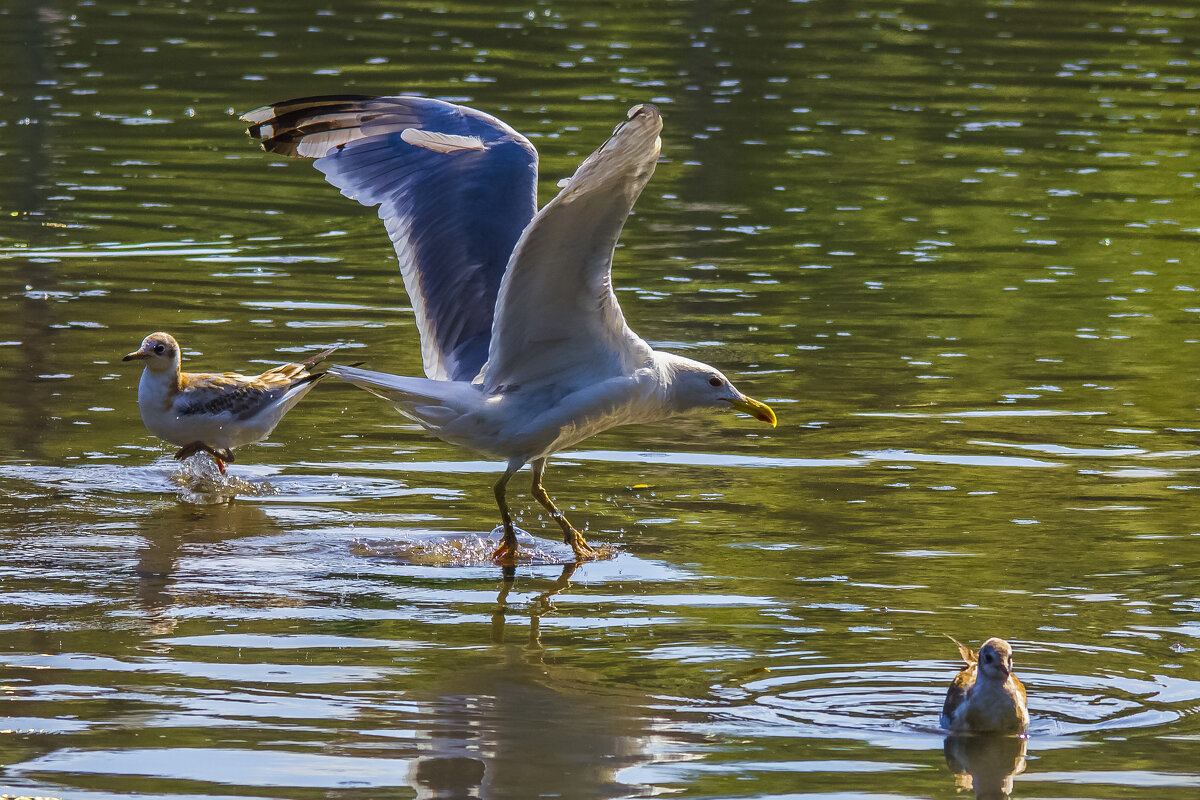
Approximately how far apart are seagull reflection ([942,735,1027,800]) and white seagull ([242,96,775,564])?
2432 mm

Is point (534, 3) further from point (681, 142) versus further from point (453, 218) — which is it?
point (453, 218)

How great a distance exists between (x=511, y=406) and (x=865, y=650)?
7.02 ft

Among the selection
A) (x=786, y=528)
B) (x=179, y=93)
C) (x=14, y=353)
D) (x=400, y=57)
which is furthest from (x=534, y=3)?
(x=786, y=528)

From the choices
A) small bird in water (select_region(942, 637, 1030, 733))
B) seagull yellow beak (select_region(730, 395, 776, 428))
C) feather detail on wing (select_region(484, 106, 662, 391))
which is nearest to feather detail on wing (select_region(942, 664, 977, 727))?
small bird in water (select_region(942, 637, 1030, 733))

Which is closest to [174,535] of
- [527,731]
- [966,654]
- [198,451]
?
[198,451]

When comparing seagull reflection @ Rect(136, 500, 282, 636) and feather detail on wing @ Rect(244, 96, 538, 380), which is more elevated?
feather detail on wing @ Rect(244, 96, 538, 380)

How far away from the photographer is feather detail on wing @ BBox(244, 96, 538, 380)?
9.37 m

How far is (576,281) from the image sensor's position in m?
8.04

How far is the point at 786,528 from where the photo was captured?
8.93m

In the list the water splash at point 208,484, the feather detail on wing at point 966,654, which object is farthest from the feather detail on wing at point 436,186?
the feather detail on wing at point 966,654

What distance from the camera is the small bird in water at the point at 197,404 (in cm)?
991

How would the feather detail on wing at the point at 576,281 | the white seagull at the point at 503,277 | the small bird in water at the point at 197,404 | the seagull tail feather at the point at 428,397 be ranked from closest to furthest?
the feather detail on wing at the point at 576,281 < the white seagull at the point at 503,277 < the seagull tail feather at the point at 428,397 < the small bird in water at the point at 197,404

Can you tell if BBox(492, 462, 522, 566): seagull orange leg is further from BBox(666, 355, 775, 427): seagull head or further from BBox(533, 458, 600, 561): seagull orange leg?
BBox(666, 355, 775, 427): seagull head

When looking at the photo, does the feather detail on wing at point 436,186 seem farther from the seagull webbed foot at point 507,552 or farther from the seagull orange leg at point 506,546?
the seagull webbed foot at point 507,552
